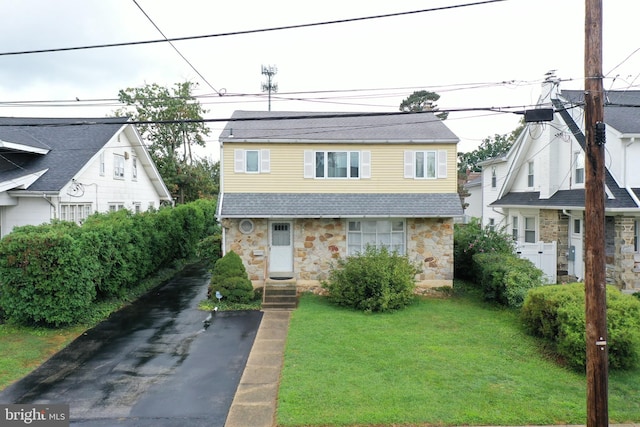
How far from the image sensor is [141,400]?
7.51 m

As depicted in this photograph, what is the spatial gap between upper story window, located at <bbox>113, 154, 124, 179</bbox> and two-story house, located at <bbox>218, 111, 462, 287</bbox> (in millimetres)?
9142

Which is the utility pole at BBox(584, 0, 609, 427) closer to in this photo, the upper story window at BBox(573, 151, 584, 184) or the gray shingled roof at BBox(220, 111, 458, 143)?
the gray shingled roof at BBox(220, 111, 458, 143)

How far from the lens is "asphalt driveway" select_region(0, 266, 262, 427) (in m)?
7.11

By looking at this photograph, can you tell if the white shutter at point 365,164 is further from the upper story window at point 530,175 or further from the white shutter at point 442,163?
the upper story window at point 530,175

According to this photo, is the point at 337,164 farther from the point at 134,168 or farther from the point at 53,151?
the point at 134,168

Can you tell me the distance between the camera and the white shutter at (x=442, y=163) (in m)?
15.7

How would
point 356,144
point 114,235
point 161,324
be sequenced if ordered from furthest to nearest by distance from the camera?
point 356,144
point 114,235
point 161,324

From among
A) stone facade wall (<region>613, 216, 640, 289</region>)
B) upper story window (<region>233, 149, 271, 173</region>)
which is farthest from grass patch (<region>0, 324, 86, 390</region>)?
stone facade wall (<region>613, 216, 640, 289</region>)

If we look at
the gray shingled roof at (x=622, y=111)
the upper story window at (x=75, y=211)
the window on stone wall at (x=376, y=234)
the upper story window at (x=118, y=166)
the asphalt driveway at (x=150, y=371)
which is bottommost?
the asphalt driveway at (x=150, y=371)

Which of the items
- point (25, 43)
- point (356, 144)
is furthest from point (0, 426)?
point (356, 144)

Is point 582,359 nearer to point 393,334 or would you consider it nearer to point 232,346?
point 393,334

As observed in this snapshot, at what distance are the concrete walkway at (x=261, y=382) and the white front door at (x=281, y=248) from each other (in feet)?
12.0

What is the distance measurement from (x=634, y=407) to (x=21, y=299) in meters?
13.8

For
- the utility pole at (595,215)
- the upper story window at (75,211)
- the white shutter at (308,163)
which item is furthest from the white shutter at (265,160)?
the utility pole at (595,215)
